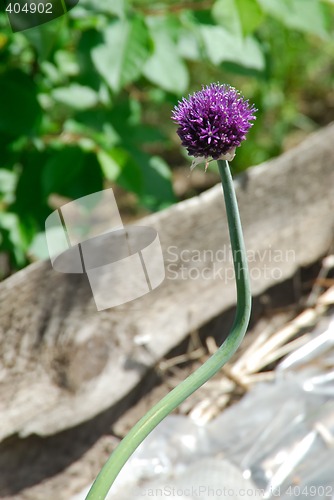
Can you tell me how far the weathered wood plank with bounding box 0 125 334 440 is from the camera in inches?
38.2

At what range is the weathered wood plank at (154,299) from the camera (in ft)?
3.18

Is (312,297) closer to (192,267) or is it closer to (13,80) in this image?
(192,267)

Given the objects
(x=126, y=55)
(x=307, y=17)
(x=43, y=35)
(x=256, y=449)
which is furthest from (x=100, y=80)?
(x=256, y=449)

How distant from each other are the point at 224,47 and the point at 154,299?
1.47 feet

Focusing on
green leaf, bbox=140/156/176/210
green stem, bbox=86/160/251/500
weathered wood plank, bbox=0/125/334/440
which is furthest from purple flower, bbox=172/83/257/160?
green leaf, bbox=140/156/176/210

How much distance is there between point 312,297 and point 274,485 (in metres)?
0.47

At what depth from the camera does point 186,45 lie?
129 cm

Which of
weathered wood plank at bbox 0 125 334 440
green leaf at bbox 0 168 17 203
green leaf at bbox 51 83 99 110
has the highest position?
green leaf at bbox 51 83 99 110

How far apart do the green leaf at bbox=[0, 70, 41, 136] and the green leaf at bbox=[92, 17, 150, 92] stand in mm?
146

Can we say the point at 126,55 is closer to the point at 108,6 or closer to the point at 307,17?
the point at 108,6

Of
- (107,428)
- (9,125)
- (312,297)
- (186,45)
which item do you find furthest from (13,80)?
(312,297)

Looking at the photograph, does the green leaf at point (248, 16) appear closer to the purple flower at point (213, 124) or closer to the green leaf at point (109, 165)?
the green leaf at point (109, 165)

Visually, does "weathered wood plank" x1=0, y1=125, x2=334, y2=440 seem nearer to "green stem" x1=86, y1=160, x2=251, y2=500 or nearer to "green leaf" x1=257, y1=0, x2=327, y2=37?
"green leaf" x1=257, y1=0, x2=327, y2=37

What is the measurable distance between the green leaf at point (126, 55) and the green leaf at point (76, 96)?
0.62 feet
